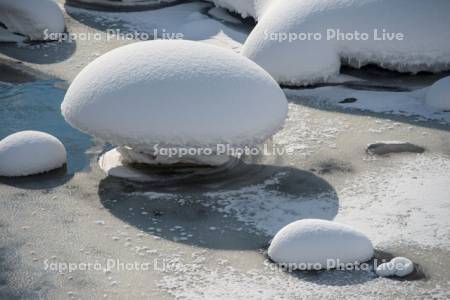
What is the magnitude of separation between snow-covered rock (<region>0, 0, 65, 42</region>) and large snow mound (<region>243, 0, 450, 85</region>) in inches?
154

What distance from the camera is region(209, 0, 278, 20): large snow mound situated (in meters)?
13.8

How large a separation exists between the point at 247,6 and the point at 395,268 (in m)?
8.17

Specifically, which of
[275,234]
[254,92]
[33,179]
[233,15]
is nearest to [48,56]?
[233,15]

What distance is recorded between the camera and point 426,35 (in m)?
12.0

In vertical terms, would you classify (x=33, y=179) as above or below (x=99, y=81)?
below

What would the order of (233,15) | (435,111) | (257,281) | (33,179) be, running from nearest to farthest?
(257,281), (33,179), (435,111), (233,15)

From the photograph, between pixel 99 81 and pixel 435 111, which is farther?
pixel 435 111

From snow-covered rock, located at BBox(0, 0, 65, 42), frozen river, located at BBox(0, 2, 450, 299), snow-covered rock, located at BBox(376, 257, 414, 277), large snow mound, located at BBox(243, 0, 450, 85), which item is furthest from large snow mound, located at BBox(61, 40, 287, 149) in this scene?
snow-covered rock, located at BBox(0, 0, 65, 42)

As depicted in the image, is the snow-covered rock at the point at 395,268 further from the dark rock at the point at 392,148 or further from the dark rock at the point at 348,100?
the dark rock at the point at 348,100

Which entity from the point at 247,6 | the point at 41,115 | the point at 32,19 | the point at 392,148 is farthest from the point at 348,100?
the point at 32,19

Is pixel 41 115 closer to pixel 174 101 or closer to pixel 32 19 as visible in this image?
pixel 174 101

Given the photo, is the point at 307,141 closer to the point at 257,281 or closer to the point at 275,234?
the point at 275,234

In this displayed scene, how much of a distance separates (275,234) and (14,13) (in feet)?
27.3

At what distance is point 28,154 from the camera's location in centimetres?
898
